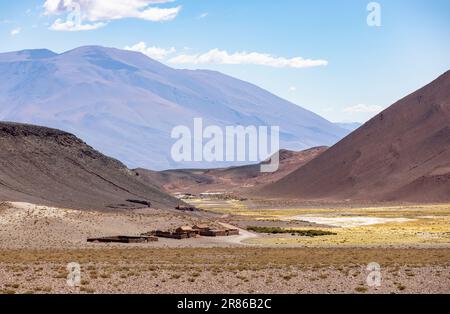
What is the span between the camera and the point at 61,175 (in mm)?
97688

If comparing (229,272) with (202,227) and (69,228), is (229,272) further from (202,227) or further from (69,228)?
(202,227)

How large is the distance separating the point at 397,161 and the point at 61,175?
97.1 metres

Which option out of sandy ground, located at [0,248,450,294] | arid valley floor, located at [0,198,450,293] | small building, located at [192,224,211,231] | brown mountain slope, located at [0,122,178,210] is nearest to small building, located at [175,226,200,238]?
small building, located at [192,224,211,231]

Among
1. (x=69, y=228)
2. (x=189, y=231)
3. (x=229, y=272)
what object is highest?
(x=69, y=228)

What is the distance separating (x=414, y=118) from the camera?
18875cm

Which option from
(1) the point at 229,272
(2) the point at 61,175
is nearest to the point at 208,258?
(1) the point at 229,272

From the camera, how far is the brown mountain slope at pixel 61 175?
288 ft

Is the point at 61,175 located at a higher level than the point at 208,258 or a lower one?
higher

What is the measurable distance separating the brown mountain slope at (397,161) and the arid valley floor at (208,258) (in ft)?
262

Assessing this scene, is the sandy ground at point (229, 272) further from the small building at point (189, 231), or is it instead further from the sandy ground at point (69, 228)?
the small building at point (189, 231)

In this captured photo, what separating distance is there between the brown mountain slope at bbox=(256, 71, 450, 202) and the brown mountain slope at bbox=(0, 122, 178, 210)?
6312 cm
